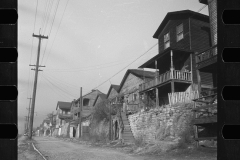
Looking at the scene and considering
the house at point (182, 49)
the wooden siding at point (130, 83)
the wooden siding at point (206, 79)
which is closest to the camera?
the house at point (182, 49)

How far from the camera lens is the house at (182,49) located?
74.6 feet

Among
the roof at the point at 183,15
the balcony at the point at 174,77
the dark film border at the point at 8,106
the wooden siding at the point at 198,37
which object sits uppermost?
the roof at the point at 183,15

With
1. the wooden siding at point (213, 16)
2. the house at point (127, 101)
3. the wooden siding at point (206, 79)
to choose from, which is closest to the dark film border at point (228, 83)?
the wooden siding at point (213, 16)

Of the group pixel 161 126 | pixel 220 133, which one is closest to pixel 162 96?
pixel 161 126

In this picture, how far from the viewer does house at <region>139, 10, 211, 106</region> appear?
22.8 metres

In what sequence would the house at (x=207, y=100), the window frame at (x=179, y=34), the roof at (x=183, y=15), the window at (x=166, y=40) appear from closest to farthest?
Answer: the house at (x=207, y=100) < the roof at (x=183, y=15) < the window frame at (x=179, y=34) < the window at (x=166, y=40)

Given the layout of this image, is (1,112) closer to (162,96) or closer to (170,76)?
(170,76)

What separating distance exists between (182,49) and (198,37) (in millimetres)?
2241

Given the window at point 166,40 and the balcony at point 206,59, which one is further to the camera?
the window at point 166,40

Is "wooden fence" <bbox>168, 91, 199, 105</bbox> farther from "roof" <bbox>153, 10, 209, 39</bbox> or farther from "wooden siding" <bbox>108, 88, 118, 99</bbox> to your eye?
"wooden siding" <bbox>108, 88, 118, 99</bbox>

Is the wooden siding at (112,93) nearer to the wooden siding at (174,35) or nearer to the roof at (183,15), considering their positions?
the wooden siding at (174,35)

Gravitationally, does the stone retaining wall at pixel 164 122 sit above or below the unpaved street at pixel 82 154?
above

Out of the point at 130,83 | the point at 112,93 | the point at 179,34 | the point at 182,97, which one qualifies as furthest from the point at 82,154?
the point at 112,93

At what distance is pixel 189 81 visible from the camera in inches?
891
